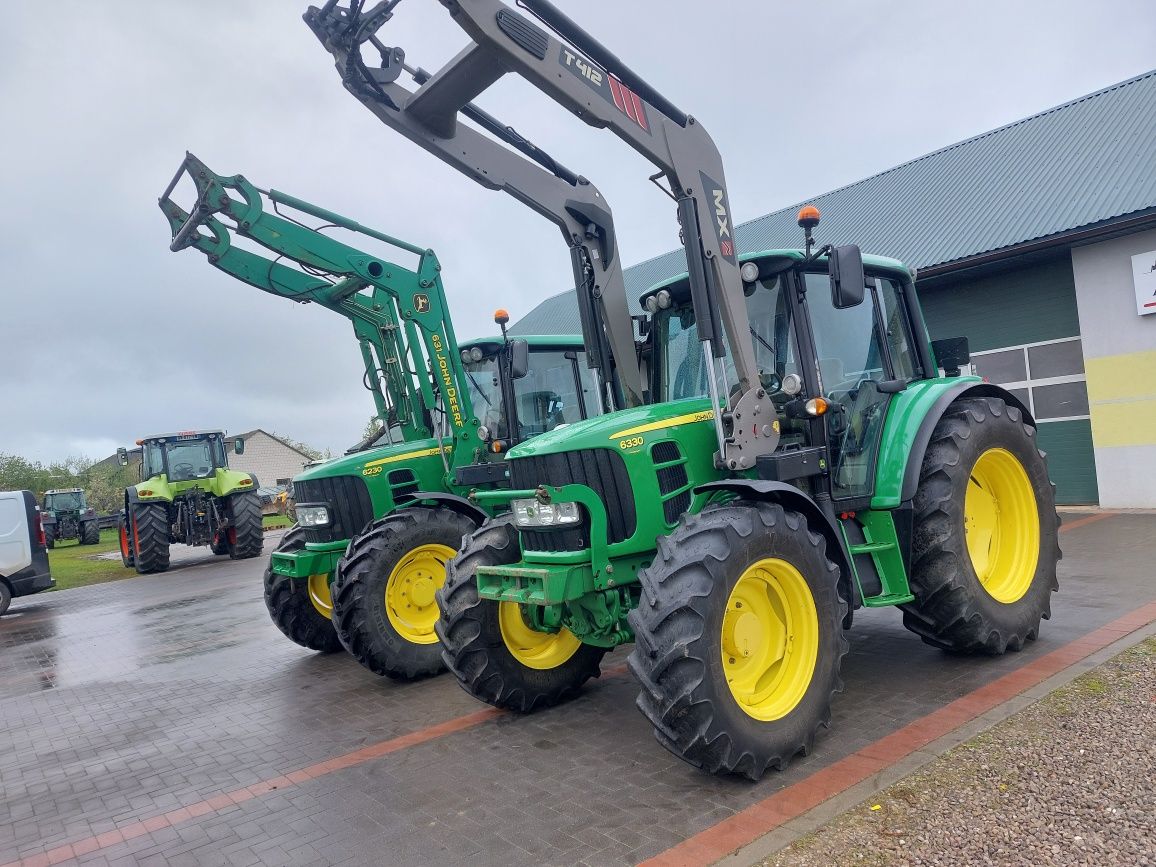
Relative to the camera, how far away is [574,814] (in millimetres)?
3754

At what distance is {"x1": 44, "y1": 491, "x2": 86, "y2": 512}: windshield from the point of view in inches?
1284

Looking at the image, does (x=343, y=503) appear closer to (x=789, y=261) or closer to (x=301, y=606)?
(x=301, y=606)

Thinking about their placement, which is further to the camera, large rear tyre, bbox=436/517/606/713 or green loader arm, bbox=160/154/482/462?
green loader arm, bbox=160/154/482/462

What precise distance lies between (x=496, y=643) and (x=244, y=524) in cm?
1519

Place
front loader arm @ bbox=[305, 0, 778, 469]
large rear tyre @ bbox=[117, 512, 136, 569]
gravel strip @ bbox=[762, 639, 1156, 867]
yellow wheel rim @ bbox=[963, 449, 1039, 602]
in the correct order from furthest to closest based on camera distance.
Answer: large rear tyre @ bbox=[117, 512, 136, 569]
yellow wheel rim @ bbox=[963, 449, 1039, 602]
front loader arm @ bbox=[305, 0, 778, 469]
gravel strip @ bbox=[762, 639, 1156, 867]

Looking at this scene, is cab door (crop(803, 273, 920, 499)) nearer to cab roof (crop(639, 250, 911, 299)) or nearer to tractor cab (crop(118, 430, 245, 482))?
cab roof (crop(639, 250, 911, 299))

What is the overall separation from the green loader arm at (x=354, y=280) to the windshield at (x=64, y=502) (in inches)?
1176

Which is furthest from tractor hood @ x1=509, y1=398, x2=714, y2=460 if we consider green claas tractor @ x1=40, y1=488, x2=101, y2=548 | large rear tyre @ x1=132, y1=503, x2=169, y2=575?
green claas tractor @ x1=40, y1=488, x2=101, y2=548

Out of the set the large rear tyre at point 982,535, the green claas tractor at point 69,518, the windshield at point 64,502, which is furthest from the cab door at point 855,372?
the windshield at point 64,502

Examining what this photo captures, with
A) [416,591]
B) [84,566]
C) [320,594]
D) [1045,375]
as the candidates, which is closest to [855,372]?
[416,591]

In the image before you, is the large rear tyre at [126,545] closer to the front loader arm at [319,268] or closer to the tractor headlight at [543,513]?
the front loader arm at [319,268]

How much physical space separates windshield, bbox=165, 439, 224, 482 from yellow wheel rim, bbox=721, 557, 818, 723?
17.2m

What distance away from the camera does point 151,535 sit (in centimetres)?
1759

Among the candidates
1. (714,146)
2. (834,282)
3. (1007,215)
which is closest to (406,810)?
(834,282)
